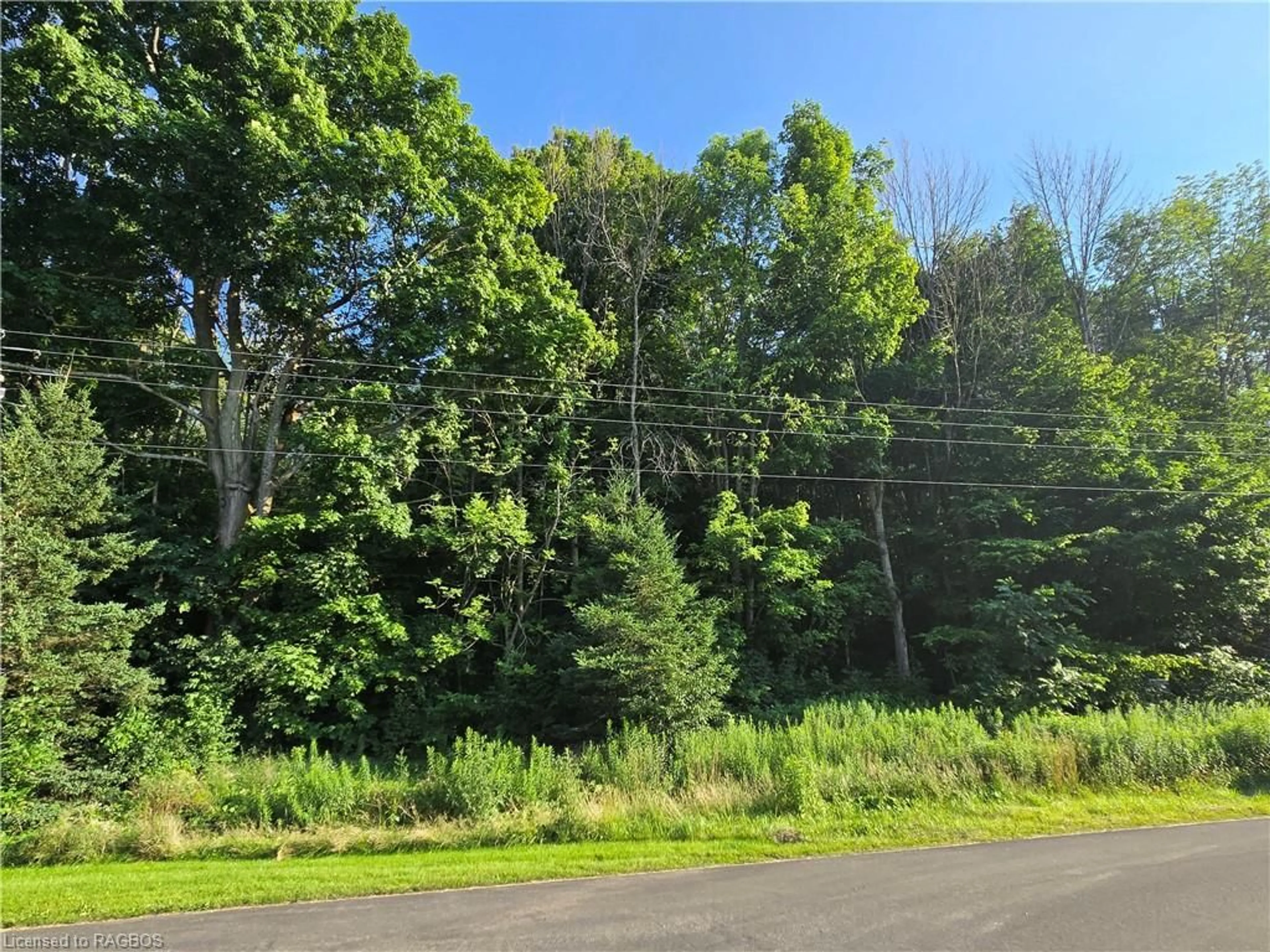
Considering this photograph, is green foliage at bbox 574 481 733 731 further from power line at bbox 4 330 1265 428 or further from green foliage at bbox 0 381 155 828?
green foliage at bbox 0 381 155 828

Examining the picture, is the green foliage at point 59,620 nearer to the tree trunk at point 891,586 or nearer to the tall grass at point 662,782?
the tall grass at point 662,782

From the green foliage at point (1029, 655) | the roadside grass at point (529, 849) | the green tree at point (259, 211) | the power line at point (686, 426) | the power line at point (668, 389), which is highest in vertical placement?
the green tree at point (259, 211)

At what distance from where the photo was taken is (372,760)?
46.4ft

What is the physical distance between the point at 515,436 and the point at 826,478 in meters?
9.94

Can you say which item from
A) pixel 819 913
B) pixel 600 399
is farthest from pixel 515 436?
pixel 819 913

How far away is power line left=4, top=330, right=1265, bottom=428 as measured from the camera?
15055mm

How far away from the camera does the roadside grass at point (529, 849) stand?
639 cm

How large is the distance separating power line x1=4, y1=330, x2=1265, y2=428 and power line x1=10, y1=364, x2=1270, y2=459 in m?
0.78

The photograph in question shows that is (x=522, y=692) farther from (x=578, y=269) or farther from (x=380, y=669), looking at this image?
(x=578, y=269)

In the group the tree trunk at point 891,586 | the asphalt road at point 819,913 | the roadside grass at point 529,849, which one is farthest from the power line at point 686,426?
the asphalt road at point 819,913

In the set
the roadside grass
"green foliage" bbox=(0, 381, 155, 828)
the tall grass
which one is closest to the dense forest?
"green foliage" bbox=(0, 381, 155, 828)

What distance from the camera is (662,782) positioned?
1082 centimetres

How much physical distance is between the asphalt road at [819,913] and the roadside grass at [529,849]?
0.33 m

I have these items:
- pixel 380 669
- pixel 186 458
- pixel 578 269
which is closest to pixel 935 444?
pixel 578 269
